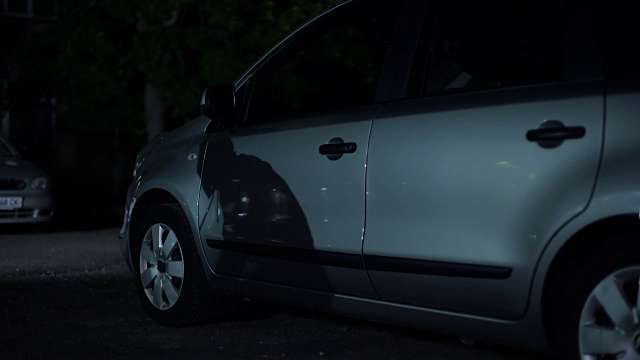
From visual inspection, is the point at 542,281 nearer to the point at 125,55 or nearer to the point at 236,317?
the point at 236,317

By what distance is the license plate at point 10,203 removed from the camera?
531 inches

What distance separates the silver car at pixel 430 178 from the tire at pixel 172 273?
1cm

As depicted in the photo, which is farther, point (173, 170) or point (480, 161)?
point (173, 170)

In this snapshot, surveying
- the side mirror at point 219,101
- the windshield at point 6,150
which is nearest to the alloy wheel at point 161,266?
the side mirror at point 219,101

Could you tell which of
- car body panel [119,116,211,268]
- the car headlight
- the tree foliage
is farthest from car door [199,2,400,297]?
the tree foliage

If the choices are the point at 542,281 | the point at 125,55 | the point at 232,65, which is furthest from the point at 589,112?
the point at 125,55

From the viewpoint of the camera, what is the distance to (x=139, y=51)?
16.5 m

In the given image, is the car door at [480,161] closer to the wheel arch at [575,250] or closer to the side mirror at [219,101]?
the wheel arch at [575,250]

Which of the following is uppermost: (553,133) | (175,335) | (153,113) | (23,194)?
(153,113)

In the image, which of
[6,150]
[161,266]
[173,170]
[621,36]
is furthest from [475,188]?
[6,150]

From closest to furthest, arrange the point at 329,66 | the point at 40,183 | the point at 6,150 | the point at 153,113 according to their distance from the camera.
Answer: the point at 329,66, the point at 40,183, the point at 6,150, the point at 153,113

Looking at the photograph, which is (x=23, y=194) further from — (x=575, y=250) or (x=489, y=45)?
(x=575, y=250)

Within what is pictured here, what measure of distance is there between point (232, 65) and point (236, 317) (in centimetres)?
913

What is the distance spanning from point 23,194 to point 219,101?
26.9 ft
